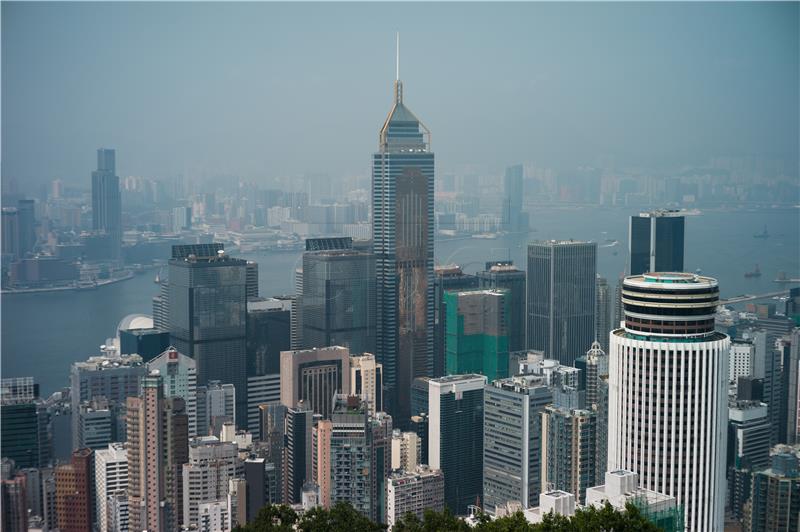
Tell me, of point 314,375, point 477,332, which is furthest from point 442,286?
point 314,375

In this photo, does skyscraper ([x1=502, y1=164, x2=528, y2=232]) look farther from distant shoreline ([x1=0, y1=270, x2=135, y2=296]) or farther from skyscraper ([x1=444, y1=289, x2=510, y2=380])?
distant shoreline ([x1=0, y1=270, x2=135, y2=296])

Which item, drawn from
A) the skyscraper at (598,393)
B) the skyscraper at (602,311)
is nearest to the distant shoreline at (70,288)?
the skyscraper at (598,393)

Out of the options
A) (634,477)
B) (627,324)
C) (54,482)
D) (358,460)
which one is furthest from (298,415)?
(634,477)

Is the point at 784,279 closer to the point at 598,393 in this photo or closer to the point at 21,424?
the point at 598,393

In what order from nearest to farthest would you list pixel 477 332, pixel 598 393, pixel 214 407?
pixel 598 393 < pixel 214 407 < pixel 477 332

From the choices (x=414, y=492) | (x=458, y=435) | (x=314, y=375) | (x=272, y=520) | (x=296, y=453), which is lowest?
(x=414, y=492)

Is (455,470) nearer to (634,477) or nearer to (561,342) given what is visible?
(561,342)

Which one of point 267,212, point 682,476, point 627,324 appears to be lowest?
point 682,476

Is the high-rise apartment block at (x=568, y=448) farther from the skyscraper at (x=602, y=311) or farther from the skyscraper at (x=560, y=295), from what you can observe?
Answer: the skyscraper at (x=560, y=295)
